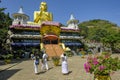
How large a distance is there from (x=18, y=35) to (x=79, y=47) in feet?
46.0

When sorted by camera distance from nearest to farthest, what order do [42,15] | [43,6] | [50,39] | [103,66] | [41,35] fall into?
[103,66] < [41,35] < [50,39] < [42,15] < [43,6]

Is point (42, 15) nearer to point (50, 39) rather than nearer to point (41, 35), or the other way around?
point (41, 35)

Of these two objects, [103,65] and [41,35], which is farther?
[41,35]

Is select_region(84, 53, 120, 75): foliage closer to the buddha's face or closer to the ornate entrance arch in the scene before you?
the ornate entrance arch

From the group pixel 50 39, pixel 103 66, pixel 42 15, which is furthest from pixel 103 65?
pixel 42 15

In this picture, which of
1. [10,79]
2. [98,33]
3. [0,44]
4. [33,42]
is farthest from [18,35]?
[98,33]

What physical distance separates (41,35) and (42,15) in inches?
318

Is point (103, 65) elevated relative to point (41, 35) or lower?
lower

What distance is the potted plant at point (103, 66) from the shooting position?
28.7 feet

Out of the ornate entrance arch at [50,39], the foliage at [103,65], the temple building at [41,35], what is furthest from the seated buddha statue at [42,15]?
the foliage at [103,65]

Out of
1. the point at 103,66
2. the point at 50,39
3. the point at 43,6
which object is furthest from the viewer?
the point at 43,6

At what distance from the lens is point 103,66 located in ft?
28.6

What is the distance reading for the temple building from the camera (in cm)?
3681

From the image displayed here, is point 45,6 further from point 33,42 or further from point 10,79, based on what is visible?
point 10,79
